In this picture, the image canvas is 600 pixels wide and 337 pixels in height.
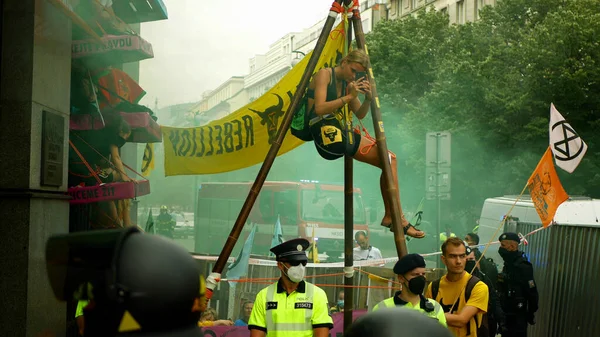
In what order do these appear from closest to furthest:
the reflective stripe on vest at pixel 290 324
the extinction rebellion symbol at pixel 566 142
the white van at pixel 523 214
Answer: the reflective stripe on vest at pixel 290 324, the white van at pixel 523 214, the extinction rebellion symbol at pixel 566 142

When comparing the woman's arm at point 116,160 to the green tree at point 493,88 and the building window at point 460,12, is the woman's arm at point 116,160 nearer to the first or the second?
the green tree at point 493,88

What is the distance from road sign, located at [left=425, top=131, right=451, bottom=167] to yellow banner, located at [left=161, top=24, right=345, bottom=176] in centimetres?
651

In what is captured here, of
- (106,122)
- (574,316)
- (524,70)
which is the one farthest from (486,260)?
(524,70)

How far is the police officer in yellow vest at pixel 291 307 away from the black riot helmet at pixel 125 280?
3293mm

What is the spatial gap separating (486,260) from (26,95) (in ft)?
17.8

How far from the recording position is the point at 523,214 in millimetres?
13547

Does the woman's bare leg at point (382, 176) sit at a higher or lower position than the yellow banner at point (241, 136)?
lower

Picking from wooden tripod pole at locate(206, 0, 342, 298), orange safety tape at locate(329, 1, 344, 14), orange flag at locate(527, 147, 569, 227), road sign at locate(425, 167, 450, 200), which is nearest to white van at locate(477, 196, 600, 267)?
orange flag at locate(527, 147, 569, 227)

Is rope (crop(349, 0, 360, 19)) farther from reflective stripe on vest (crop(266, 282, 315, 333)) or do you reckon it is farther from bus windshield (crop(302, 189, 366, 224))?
bus windshield (crop(302, 189, 366, 224))

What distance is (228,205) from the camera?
24.1 metres

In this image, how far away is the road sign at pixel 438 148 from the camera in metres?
13.5

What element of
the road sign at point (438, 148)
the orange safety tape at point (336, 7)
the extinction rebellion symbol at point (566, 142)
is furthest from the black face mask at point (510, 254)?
the road sign at point (438, 148)

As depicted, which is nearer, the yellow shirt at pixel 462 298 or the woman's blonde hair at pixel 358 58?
the yellow shirt at pixel 462 298

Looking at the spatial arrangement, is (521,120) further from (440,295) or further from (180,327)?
(180,327)
